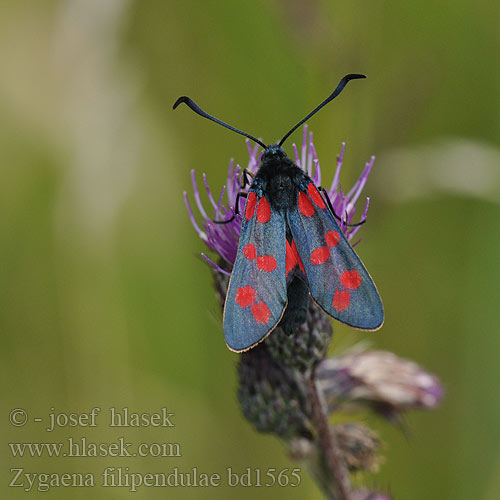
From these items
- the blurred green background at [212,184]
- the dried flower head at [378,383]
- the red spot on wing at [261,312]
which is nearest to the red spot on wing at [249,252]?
the red spot on wing at [261,312]

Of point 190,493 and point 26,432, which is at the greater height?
point 26,432

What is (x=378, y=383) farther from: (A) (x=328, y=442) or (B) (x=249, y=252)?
(B) (x=249, y=252)

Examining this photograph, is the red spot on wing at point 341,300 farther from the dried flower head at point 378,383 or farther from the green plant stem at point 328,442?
the dried flower head at point 378,383

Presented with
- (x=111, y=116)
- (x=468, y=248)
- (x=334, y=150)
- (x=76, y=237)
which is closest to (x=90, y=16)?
(x=111, y=116)

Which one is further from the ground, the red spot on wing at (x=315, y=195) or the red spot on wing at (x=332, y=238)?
the red spot on wing at (x=315, y=195)

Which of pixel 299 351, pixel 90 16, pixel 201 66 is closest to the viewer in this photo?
pixel 299 351

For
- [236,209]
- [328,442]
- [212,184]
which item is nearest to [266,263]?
[236,209]

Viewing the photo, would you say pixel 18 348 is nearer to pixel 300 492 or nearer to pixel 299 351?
pixel 300 492
